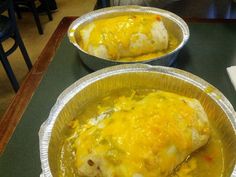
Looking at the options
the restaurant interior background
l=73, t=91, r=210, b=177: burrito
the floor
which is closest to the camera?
l=73, t=91, r=210, b=177: burrito

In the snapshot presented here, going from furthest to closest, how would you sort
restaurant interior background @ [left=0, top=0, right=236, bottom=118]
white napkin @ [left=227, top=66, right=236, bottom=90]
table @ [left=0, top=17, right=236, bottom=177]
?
restaurant interior background @ [left=0, top=0, right=236, bottom=118], white napkin @ [left=227, top=66, right=236, bottom=90], table @ [left=0, top=17, right=236, bottom=177]

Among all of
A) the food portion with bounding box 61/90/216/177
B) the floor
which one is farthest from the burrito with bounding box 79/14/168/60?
the floor

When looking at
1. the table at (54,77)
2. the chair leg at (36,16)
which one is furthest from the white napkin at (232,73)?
the chair leg at (36,16)

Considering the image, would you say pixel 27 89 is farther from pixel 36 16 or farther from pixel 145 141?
pixel 36 16

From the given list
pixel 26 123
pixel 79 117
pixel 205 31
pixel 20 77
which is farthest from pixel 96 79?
pixel 20 77

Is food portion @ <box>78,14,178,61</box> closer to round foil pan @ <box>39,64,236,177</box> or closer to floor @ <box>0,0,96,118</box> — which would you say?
round foil pan @ <box>39,64,236,177</box>

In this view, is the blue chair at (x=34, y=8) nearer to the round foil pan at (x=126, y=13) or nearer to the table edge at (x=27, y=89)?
the table edge at (x=27, y=89)

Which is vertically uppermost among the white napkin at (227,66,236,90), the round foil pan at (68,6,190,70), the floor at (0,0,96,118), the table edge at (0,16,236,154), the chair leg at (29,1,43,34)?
the round foil pan at (68,6,190,70)
